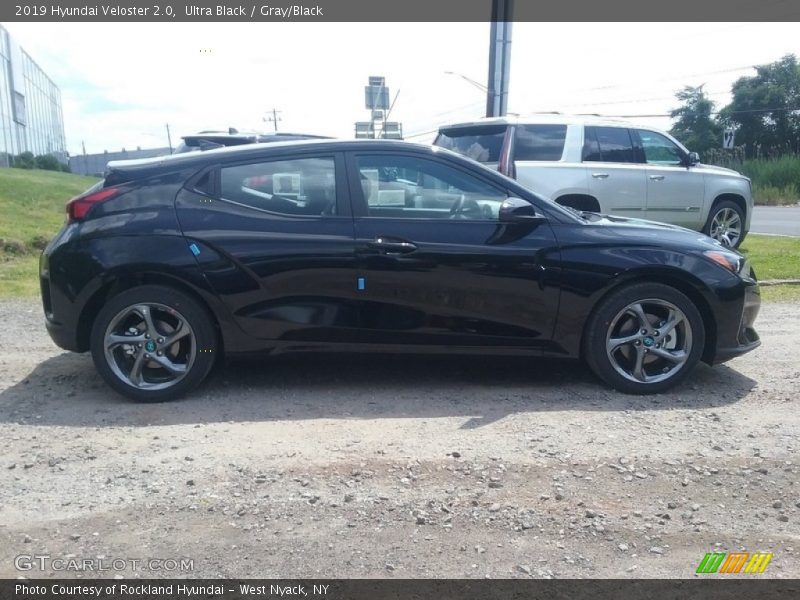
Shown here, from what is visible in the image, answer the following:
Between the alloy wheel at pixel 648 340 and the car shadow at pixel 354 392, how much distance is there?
0.18 metres

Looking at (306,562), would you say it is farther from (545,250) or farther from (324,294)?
(545,250)

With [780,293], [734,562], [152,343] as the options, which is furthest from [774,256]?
[152,343]

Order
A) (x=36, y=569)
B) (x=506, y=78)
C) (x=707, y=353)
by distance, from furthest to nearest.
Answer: (x=506, y=78), (x=707, y=353), (x=36, y=569)

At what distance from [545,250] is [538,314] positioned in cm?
42

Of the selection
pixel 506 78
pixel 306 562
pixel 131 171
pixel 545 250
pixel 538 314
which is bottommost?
pixel 306 562

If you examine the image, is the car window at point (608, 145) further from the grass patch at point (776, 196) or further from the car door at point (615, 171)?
the grass patch at point (776, 196)

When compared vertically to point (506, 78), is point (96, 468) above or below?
below

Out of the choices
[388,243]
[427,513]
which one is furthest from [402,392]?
[427,513]

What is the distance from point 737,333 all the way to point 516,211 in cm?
172

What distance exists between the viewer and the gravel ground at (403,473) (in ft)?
10.1

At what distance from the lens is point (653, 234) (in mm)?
5117

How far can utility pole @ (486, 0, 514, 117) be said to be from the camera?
15.1 metres

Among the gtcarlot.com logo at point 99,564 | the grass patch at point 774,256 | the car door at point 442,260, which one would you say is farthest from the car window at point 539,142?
the gtcarlot.com logo at point 99,564

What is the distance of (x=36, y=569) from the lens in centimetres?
292
